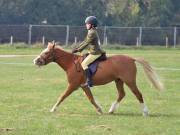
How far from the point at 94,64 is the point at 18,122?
2932 mm

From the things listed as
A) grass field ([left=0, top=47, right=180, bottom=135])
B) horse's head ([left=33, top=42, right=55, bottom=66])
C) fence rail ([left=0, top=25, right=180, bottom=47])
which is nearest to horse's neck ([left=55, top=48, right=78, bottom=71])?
horse's head ([left=33, top=42, right=55, bottom=66])

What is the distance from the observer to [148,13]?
86.4m

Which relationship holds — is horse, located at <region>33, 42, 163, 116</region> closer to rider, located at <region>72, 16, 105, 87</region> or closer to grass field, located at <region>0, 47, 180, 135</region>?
rider, located at <region>72, 16, 105, 87</region>

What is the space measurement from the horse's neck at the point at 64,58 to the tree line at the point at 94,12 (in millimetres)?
66132

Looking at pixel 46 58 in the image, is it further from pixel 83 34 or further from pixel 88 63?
pixel 83 34

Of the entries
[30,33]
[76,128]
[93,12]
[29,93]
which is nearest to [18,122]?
[76,128]

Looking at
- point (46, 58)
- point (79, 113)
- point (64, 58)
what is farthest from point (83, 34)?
point (79, 113)

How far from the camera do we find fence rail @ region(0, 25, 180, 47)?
6612 cm

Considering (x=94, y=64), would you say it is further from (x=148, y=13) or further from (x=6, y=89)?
(x=148, y=13)

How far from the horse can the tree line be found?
66.2m

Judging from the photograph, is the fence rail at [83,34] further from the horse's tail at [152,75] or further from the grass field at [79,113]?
the horse's tail at [152,75]

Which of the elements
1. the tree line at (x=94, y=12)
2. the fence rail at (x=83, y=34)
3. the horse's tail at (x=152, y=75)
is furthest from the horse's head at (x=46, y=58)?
the tree line at (x=94, y=12)

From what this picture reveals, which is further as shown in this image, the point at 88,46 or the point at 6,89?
the point at 6,89

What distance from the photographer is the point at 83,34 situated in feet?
218
